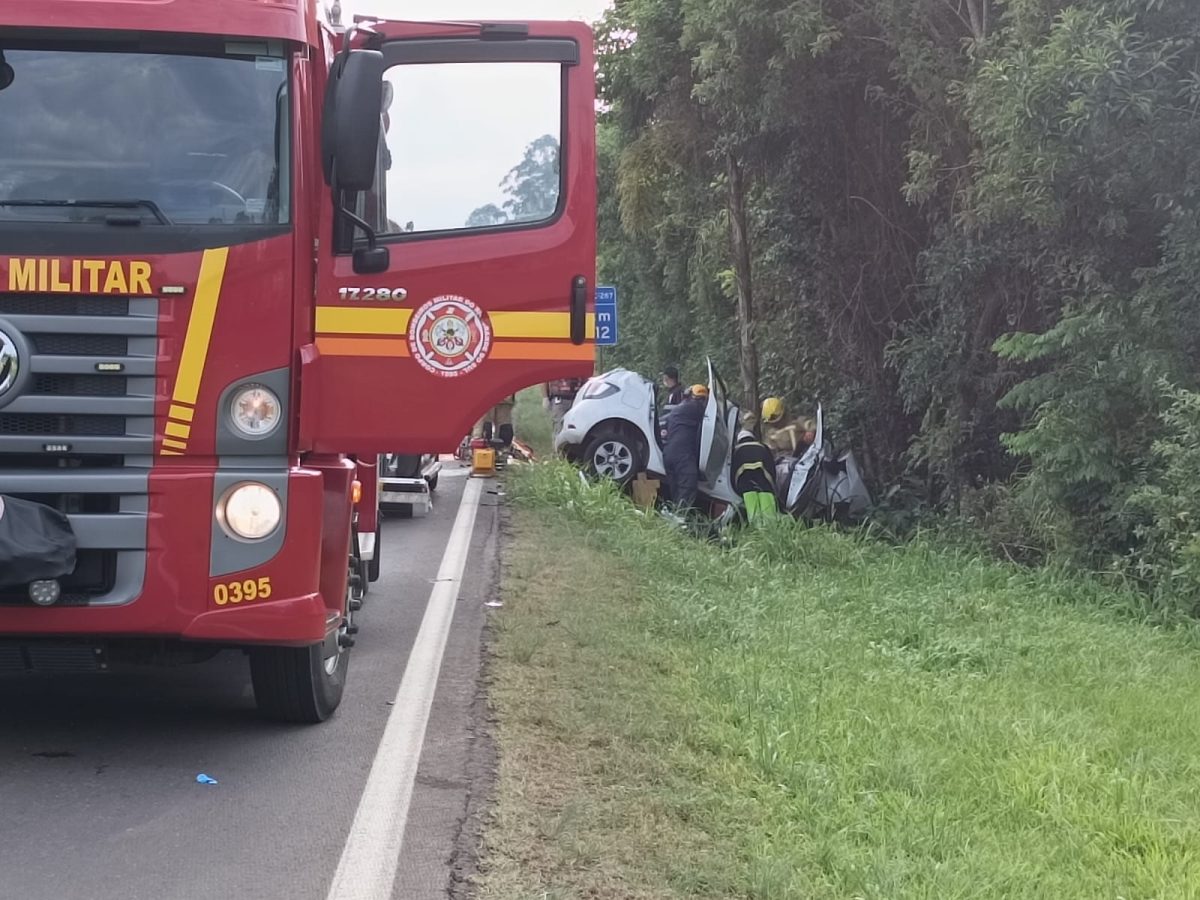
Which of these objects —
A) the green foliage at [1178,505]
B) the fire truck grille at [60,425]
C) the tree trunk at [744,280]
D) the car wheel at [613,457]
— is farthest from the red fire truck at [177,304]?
the tree trunk at [744,280]

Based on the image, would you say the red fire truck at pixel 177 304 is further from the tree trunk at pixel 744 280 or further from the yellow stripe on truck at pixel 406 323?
the tree trunk at pixel 744 280

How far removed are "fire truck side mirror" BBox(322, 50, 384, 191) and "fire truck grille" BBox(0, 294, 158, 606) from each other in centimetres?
92

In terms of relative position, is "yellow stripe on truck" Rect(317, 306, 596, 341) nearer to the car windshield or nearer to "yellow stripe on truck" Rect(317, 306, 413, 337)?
"yellow stripe on truck" Rect(317, 306, 413, 337)

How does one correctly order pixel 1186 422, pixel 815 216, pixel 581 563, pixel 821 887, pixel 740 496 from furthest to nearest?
pixel 815 216, pixel 740 496, pixel 581 563, pixel 1186 422, pixel 821 887

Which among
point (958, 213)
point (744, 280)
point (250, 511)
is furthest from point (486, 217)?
point (744, 280)

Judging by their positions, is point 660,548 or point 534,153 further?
point 660,548

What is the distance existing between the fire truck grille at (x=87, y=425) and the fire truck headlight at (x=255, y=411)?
31 centimetres

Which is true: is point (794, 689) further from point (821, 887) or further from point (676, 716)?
point (821, 887)

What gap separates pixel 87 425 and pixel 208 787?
146cm

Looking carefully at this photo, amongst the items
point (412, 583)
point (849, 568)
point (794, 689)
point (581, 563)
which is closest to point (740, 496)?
point (849, 568)

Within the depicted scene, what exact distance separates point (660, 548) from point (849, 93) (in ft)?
22.6

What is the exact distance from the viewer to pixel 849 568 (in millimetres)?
12398

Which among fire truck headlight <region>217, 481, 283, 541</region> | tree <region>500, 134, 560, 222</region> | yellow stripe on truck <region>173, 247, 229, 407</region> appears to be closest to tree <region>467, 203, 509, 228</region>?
tree <region>500, 134, 560, 222</region>

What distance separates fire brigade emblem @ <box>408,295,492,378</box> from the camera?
6062mm
